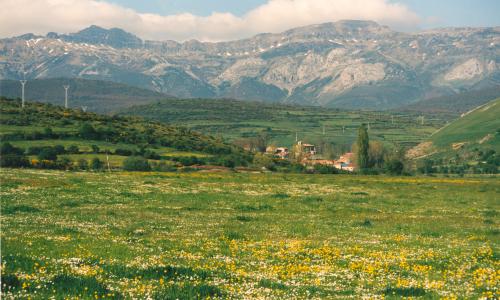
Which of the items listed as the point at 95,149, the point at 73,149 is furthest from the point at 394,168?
the point at 73,149

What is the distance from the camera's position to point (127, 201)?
41719mm

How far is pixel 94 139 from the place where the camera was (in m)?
128

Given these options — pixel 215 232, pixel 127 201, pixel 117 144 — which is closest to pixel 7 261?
pixel 215 232

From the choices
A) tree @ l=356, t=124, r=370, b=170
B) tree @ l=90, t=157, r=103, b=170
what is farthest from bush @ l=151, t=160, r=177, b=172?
tree @ l=356, t=124, r=370, b=170

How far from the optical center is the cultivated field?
15.2 meters

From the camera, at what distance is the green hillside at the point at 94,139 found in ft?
357

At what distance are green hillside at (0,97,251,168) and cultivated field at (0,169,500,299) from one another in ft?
191

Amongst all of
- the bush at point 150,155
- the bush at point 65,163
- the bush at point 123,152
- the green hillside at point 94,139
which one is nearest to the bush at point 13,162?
the green hillside at point 94,139

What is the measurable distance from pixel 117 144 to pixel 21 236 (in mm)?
108655

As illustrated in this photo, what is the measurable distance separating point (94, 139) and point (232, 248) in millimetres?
110978

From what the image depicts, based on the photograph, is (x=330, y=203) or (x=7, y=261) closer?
(x=7, y=261)

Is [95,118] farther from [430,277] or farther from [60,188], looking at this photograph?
[430,277]

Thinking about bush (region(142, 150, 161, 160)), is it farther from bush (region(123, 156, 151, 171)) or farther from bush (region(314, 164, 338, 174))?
bush (region(314, 164, 338, 174))

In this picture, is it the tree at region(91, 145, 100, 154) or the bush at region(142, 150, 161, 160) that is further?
the bush at region(142, 150, 161, 160)
